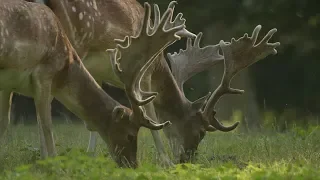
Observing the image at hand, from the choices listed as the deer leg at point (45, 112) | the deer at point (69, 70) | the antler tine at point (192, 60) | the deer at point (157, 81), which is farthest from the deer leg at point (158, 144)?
the deer leg at point (45, 112)

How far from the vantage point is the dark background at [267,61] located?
663 inches

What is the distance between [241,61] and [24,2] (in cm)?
216

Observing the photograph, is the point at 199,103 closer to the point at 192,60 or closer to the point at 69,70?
the point at 192,60

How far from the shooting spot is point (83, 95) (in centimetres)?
862

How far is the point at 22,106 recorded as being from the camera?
2031 centimetres

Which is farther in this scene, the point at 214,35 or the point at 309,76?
the point at 309,76

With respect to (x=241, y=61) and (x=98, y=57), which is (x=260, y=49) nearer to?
(x=241, y=61)

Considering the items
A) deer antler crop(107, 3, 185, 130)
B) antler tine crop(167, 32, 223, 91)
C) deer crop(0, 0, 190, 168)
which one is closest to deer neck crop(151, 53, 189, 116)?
antler tine crop(167, 32, 223, 91)

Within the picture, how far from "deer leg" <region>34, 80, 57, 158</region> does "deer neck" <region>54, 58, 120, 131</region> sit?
0.16 metres

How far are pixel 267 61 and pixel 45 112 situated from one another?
1221 centimetres

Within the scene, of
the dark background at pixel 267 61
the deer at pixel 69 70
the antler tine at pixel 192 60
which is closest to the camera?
the deer at pixel 69 70

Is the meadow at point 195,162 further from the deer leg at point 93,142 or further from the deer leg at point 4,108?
the deer leg at point 4,108

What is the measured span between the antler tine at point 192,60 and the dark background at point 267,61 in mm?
3229

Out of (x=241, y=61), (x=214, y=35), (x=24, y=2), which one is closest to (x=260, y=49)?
(x=241, y=61)
